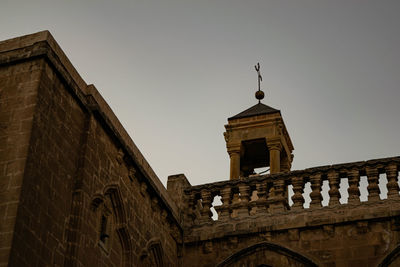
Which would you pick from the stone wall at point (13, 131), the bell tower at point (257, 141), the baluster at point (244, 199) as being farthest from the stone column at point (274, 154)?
the stone wall at point (13, 131)

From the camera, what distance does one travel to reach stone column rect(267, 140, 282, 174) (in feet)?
55.3

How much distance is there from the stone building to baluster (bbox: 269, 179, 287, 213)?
2 cm

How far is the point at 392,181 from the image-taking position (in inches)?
556

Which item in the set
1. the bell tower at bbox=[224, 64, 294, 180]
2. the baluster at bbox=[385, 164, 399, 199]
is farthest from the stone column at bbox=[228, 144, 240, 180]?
the baluster at bbox=[385, 164, 399, 199]

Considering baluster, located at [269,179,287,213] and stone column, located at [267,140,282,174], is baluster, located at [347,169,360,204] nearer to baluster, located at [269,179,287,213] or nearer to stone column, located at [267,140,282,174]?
baluster, located at [269,179,287,213]

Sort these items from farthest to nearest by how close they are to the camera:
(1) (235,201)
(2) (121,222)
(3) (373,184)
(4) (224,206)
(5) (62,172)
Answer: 1. (1) (235,201)
2. (4) (224,206)
3. (3) (373,184)
4. (2) (121,222)
5. (5) (62,172)

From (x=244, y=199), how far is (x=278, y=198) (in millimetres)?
626

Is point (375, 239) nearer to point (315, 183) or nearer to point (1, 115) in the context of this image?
point (315, 183)

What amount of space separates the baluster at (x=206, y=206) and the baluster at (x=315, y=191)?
6.12 ft

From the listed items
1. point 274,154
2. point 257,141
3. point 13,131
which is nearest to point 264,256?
point 274,154

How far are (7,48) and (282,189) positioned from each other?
572 centimetres

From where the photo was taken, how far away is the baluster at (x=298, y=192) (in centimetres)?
1444

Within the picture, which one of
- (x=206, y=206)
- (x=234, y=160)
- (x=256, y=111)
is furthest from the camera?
(x=256, y=111)

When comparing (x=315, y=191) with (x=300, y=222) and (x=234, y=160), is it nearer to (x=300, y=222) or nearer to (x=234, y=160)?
(x=300, y=222)
